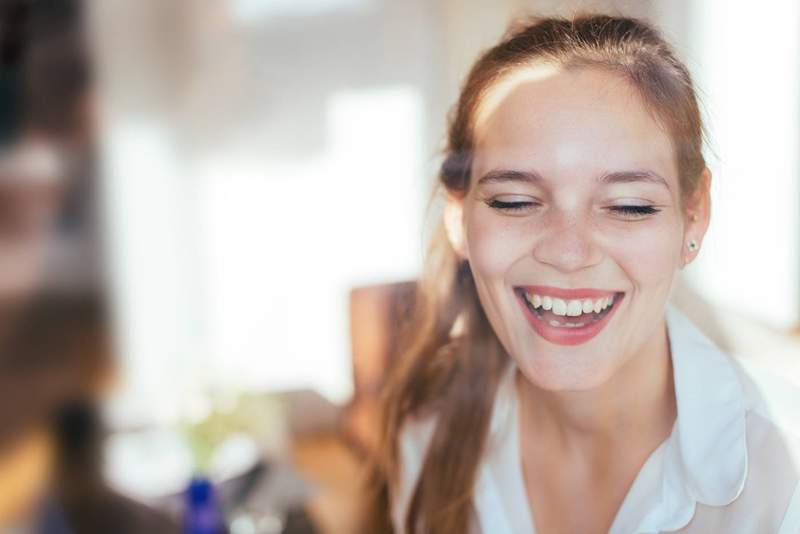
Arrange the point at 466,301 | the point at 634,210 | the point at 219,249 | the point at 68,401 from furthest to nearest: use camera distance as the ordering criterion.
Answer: the point at 68,401
the point at 219,249
the point at 466,301
the point at 634,210

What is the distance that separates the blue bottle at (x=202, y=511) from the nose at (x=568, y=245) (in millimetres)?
576

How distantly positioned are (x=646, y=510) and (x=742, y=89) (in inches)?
10.0

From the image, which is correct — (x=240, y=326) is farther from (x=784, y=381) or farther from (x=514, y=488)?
(x=784, y=381)

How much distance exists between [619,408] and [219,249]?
41 cm

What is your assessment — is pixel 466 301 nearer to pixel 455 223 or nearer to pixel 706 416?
pixel 455 223

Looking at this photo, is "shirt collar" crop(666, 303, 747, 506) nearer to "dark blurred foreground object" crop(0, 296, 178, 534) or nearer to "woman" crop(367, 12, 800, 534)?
"woman" crop(367, 12, 800, 534)

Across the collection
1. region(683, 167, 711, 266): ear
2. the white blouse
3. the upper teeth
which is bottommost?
the white blouse

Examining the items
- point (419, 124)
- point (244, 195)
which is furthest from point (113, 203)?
point (419, 124)

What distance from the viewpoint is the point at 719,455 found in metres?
0.50

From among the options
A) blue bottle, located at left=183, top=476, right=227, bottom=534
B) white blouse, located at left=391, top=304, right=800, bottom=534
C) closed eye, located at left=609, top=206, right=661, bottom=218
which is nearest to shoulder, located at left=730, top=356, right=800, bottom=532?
white blouse, located at left=391, top=304, right=800, bottom=534

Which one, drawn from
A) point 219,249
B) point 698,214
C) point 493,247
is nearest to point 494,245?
point 493,247

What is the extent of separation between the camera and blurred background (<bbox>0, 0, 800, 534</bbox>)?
0.68m

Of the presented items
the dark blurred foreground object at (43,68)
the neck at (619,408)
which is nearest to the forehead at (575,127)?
the neck at (619,408)

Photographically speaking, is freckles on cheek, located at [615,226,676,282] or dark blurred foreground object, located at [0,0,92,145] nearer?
freckles on cheek, located at [615,226,676,282]
